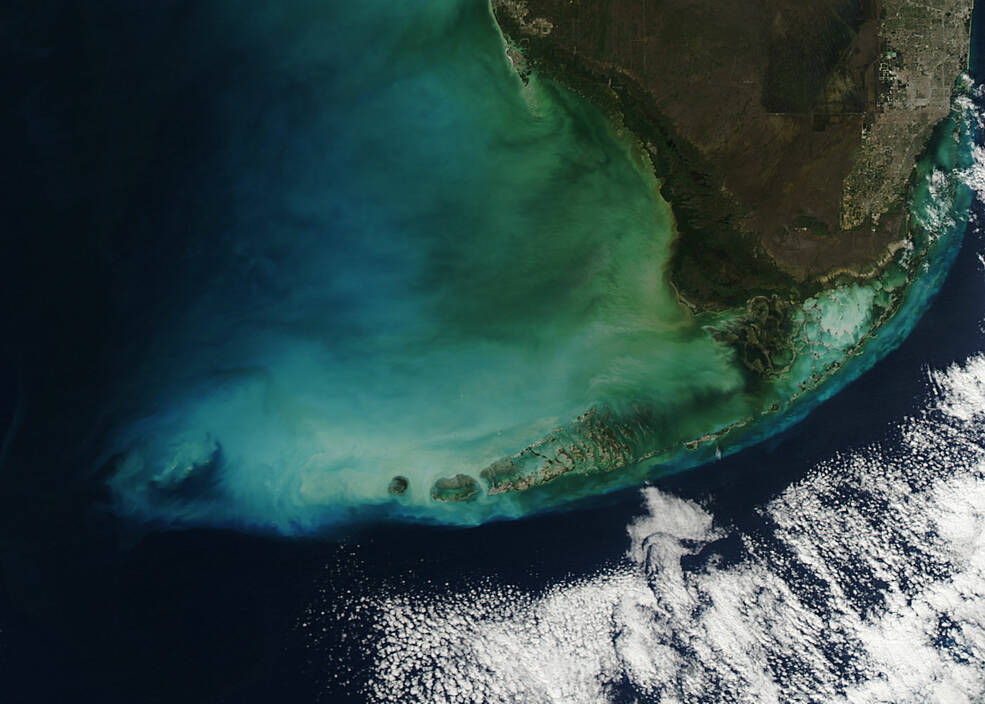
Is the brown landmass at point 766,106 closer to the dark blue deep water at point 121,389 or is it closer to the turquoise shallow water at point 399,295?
the turquoise shallow water at point 399,295

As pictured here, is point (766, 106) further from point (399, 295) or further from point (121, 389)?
point (121, 389)

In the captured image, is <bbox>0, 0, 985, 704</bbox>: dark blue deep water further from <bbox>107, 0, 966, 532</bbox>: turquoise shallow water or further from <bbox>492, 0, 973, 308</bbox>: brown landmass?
<bbox>492, 0, 973, 308</bbox>: brown landmass

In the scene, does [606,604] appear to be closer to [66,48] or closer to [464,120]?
[464,120]

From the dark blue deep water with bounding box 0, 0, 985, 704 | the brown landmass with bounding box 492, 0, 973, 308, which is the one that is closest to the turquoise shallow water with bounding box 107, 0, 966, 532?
the dark blue deep water with bounding box 0, 0, 985, 704

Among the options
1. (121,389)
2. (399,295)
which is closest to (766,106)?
(399,295)

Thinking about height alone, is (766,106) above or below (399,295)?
above

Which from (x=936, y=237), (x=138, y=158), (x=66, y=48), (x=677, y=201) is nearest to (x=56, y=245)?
(x=138, y=158)

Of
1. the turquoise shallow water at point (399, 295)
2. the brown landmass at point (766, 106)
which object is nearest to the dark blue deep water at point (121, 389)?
the turquoise shallow water at point (399, 295)
